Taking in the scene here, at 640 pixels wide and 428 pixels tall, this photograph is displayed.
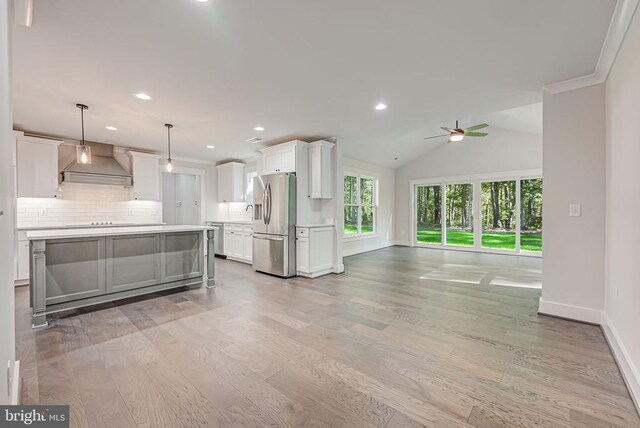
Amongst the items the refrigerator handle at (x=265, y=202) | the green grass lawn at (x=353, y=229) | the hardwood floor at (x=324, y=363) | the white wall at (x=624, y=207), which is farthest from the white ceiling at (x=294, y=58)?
the green grass lawn at (x=353, y=229)

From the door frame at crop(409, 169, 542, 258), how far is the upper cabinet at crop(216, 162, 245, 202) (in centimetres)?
532

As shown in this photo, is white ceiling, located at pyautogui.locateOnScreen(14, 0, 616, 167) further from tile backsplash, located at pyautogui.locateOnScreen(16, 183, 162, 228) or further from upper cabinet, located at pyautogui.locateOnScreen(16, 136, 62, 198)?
tile backsplash, located at pyautogui.locateOnScreen(16, 183, 162, 228)

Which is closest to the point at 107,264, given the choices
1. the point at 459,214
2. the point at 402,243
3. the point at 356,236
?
the point at 356,236

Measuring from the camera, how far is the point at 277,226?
16.3 feet

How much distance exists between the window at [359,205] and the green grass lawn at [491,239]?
1.87 metres

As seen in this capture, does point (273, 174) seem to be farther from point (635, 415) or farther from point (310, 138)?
point (635, 415)

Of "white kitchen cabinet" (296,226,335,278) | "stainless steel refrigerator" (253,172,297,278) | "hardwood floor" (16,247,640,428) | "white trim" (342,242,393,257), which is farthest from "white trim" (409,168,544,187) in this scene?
"stainless steel refrigerator" (253,172,297,278)

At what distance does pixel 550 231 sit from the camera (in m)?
3.04

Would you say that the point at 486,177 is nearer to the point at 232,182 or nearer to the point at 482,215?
the point at 482,215

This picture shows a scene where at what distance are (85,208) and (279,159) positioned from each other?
3.80m

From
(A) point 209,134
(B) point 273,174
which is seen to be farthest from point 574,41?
(A) point 209,134

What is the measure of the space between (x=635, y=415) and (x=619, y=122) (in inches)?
82.8

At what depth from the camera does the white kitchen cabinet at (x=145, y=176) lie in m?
5.66

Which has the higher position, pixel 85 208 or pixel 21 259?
pixel 85 208
